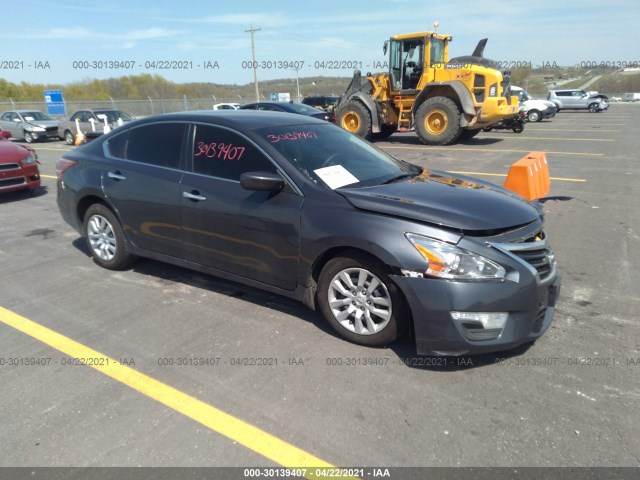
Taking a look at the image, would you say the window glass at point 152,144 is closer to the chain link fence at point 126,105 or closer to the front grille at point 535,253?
the front grille at point 535,253

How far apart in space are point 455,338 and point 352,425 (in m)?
0.85

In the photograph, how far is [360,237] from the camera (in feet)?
10.1

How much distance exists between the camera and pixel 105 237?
4.82m

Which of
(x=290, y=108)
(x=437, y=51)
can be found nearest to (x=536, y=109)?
(x=437, y=51)

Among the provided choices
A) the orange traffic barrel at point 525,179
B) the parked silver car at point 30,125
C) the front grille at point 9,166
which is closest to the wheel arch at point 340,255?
the orange traffic barrel at point 525,179

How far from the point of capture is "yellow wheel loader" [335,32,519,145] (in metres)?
14.4

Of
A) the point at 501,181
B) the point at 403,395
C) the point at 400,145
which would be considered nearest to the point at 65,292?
the point at 403,395

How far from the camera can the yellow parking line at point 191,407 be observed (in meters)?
2.34

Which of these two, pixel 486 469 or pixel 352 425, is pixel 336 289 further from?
pixel 486 469

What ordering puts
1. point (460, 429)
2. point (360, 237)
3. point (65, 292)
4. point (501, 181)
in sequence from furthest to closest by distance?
point (501, 181) → point (65, 292) → point (360, 237) → point (460, 429)

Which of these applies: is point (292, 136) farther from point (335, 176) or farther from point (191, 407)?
point (191, 407)

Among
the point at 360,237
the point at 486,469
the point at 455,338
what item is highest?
the point at 360,237

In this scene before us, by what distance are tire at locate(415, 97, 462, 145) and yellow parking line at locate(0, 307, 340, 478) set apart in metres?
13.5

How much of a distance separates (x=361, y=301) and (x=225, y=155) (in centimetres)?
172
